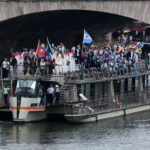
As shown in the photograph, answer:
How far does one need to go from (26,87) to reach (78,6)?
352 inches

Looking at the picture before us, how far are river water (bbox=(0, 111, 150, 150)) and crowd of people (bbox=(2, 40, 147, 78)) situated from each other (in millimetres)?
3391

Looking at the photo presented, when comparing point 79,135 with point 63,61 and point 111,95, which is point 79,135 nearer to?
point 63,61

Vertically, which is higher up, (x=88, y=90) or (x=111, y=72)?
(x=111, y=72)

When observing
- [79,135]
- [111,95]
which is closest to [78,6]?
[111,95]

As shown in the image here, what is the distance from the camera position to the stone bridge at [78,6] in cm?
5300

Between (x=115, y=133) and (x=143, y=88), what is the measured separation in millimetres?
9678

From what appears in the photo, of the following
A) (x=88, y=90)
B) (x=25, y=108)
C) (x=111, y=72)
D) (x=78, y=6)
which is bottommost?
(x=25, y=108)

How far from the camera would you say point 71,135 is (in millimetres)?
43469

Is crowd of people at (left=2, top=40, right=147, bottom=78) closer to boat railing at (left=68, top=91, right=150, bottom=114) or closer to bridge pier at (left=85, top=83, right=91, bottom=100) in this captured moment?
bridge pier at (left=85, top=83, right=91, bottom=100)

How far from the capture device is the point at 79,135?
43.5 m

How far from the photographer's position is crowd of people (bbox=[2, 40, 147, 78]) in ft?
160

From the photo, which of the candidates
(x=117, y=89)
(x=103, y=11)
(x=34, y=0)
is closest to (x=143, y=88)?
(x=117, y=89)

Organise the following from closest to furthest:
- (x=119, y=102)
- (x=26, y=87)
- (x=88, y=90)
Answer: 1. (x=26, y=87)
2. (x=88, y=90)
3. (x=119, y=102)

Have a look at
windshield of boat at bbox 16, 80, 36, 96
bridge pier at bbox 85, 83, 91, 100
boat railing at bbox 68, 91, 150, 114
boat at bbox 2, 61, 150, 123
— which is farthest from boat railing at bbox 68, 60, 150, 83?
windshield of boat at bbox 16, 80, 36, 96
